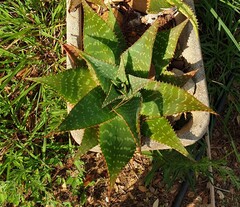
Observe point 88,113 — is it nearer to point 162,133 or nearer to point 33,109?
point 162,133

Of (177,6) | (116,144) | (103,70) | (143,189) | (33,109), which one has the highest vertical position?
(177,6)

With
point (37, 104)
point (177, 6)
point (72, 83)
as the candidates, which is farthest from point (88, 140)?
point (37, 104)

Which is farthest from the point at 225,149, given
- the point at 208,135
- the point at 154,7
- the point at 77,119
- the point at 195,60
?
the point at 77,119

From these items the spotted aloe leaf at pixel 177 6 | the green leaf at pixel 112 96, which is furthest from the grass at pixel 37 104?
the green leaf at pixel 112 96

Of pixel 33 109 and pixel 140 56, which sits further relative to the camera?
pixel 33 109

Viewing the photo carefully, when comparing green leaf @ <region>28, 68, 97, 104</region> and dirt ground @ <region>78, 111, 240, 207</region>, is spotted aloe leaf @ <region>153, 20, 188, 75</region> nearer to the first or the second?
green leaf @ <region>28, 68, 97, 104</region>
